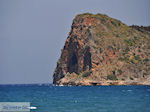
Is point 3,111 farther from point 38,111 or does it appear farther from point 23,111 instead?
point 38,111

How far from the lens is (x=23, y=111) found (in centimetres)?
5625

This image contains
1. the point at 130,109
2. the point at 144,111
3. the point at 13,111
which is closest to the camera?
the point at 13,111

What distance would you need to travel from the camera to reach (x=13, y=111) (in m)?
54.3

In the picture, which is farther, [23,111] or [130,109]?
[130,109]

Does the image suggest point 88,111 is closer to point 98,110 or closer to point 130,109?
point 98,110

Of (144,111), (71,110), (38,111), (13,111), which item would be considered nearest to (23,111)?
(13,111)

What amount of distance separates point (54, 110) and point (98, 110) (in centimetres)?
672

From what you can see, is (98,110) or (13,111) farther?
(98,110)

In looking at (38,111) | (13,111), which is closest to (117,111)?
(38,111)

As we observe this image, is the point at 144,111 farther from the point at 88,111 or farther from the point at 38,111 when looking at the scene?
the point at 38,111

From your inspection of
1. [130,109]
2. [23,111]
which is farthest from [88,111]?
[23,111]

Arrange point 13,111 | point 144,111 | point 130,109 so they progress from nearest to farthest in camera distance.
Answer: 1. point 13,111
2. point 144,111
3. point 130,109

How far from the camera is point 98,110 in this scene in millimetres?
64438

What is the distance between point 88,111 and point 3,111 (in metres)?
13.8
